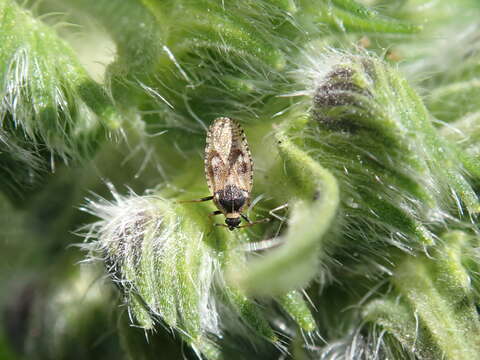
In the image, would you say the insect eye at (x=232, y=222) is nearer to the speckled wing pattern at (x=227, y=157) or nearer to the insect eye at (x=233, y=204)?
the insect eye at (x=233, y=204)

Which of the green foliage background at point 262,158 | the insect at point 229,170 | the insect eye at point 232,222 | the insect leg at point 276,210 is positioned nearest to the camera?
the green foliage background at point 262,158

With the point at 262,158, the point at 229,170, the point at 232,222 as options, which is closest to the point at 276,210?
the point at 232,222

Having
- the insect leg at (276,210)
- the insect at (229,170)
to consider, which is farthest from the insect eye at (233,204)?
the insect leg at (276,210)

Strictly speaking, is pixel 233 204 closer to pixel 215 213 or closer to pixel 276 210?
pixel 215 213

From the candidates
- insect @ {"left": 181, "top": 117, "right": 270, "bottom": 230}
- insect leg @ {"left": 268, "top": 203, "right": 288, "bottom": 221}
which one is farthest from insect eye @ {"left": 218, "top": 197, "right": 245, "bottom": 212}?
insect leg @ {"left": 268, "top": 203, "right": 288, "bottom": 221}

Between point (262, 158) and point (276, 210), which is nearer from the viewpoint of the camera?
point (276, 210)

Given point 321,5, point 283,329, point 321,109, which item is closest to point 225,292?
point 283,329
